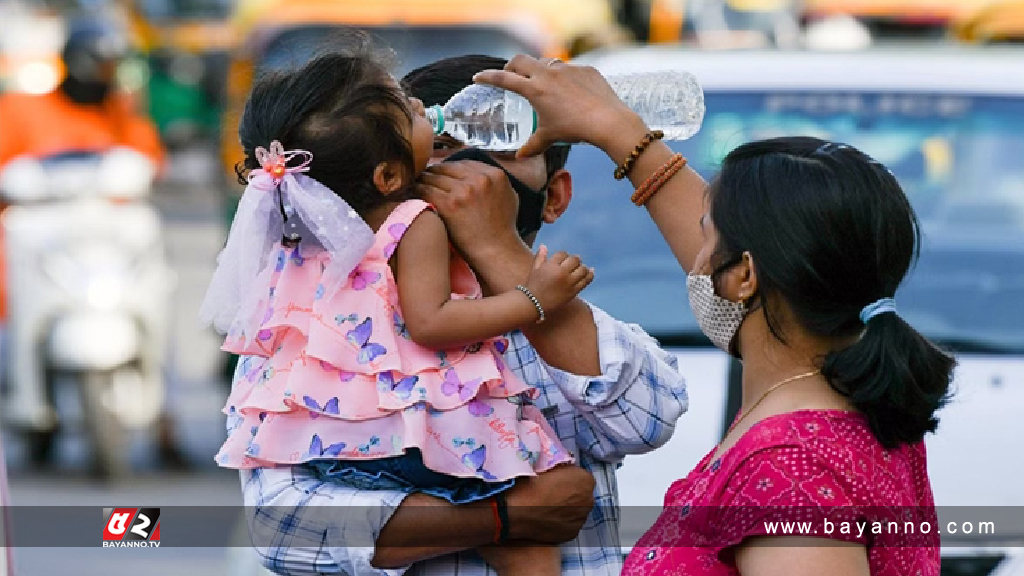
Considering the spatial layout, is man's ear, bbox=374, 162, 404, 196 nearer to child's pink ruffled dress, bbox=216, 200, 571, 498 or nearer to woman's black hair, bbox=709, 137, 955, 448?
child's pink ruffled dress, bbox=216, 200, 571, 498

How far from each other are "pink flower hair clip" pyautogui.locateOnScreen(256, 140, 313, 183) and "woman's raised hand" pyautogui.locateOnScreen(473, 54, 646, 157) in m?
0.27

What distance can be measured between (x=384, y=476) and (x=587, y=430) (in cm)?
32

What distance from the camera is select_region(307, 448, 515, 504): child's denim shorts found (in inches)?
83.4

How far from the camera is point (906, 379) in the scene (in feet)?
6.08

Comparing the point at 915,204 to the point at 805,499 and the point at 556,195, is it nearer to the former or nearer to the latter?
the point at 556,195

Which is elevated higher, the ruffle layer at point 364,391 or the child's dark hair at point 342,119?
the child's dark hair at point 342,119

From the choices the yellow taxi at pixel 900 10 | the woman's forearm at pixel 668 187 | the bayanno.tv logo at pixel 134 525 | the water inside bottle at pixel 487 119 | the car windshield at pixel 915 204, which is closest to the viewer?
the woman's forearm at pixel 668 187

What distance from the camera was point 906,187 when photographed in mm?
4297

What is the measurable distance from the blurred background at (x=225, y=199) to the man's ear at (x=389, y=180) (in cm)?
20

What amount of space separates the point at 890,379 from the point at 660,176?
1.73 feet

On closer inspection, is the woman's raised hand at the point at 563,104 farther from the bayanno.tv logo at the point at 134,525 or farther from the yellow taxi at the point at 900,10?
the yellow taxi at the point at 900,10

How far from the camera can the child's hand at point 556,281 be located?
2107mm

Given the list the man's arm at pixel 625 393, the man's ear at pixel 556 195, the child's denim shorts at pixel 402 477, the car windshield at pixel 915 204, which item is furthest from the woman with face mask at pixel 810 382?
the car windshield at pixel 915 204

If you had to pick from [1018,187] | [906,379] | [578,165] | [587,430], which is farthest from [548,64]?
[1018,187]
